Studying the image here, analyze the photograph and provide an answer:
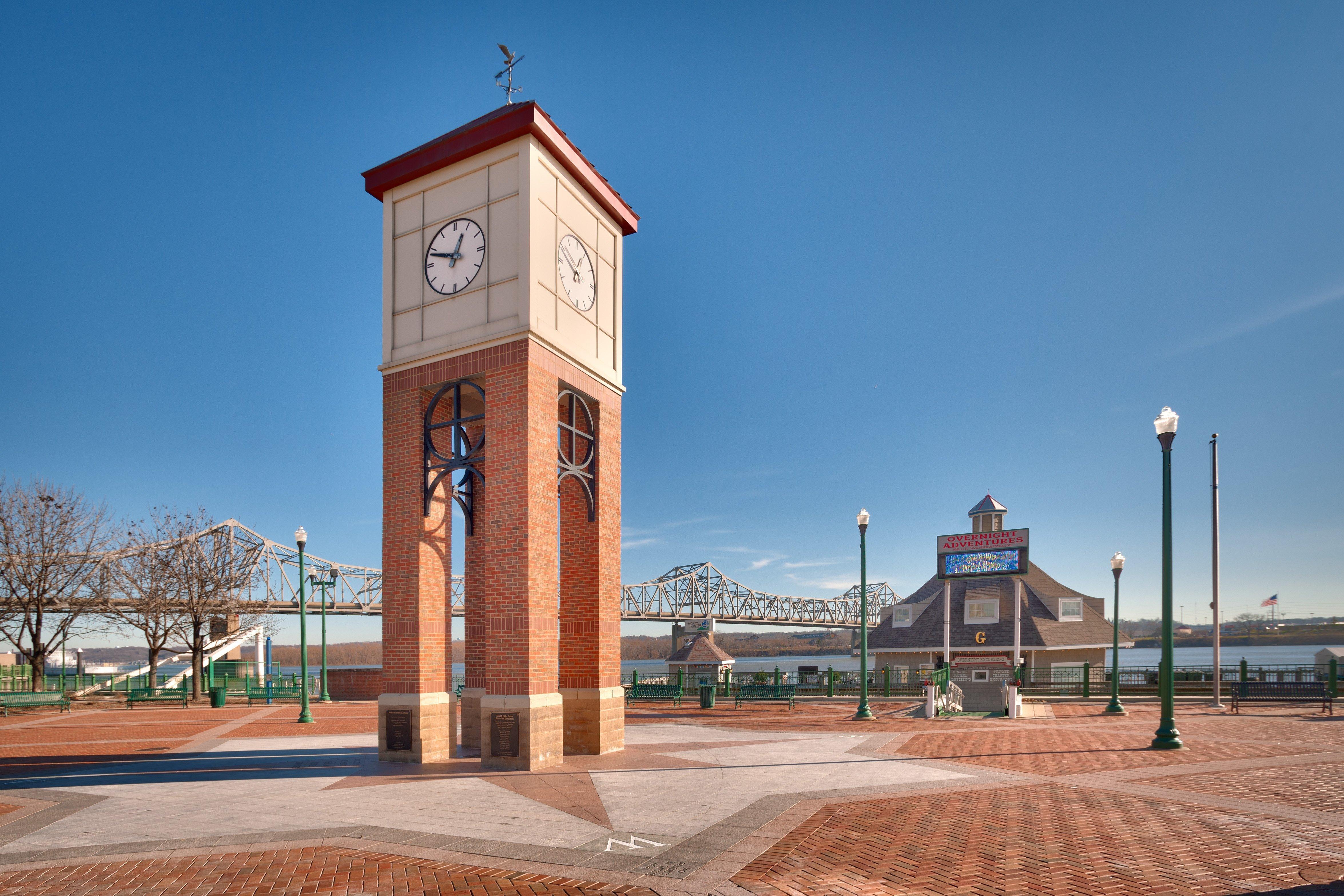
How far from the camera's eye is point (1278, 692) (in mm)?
28156

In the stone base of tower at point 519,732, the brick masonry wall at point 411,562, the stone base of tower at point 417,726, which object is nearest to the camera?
the stone base of tower at point 519,732

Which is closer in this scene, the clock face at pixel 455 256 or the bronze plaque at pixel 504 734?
the bronze plaque at pixel 504 734

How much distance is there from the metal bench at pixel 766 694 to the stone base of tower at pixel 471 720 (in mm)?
16456

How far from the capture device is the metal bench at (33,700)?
29.3m

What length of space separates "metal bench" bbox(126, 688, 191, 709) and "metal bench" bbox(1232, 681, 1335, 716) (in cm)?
4103

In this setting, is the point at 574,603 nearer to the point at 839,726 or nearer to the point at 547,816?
the point at 547,816

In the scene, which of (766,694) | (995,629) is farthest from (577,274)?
(995,629)

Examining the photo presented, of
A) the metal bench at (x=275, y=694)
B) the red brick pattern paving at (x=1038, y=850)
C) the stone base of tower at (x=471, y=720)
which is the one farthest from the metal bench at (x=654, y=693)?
the red brick pattern paving at (x=1038, y=850)

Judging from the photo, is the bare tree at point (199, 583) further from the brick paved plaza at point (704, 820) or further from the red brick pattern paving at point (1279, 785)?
the red brick pattern paving at point (1279, 785)

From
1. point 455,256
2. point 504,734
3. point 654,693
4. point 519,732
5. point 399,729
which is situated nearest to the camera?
point 519,732

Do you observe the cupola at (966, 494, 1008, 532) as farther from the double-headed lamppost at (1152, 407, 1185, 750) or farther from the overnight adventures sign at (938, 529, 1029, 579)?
the double-headed lamppost at (1152, 407, 1185, 750)

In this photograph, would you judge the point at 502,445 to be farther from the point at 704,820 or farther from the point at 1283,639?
the point at 1283,639

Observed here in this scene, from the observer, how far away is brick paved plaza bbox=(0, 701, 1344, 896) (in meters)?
7.43

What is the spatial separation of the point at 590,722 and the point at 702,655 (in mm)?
27366
